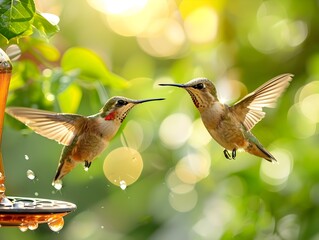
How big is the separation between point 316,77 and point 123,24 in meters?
1.24

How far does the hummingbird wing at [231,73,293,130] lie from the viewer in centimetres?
168

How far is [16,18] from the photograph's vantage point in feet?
5.22

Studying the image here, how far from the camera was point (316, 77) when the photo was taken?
4.19 meters

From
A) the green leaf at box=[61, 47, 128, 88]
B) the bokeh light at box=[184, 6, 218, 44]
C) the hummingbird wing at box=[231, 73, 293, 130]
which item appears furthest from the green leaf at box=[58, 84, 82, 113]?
the bokeh light at box=[184, 6, 218, 44]

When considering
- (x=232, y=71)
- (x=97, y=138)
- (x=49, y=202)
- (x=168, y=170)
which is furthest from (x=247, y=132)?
(x=232, y=71)

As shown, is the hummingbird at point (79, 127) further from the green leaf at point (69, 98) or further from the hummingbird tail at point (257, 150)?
the green leaf at point (69, 98)

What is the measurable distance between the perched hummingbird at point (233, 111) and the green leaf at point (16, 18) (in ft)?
0.98

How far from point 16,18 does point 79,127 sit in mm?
275

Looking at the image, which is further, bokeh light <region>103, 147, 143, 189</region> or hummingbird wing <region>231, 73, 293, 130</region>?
bokeh light <region>103, 147, 143, 189</region>

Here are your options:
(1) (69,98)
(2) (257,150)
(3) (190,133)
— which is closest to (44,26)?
(2) (257,150)

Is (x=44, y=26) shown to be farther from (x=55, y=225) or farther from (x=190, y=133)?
(x=190, y=133)

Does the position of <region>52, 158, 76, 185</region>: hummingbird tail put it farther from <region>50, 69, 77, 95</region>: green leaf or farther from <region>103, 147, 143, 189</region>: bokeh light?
<region>103, 147, 143, 189</region>: bokeh light

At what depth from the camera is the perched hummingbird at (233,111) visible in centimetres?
157

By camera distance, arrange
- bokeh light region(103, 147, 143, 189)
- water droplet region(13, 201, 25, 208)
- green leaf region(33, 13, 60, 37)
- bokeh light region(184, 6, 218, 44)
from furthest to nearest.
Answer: bokeh light region(184, 6, 218, 44) → bokeh light region(103, 147, 143, 189) → green leaf region(33, 13, 60, 37) → water droplet region(13, 201, 25, 208)
